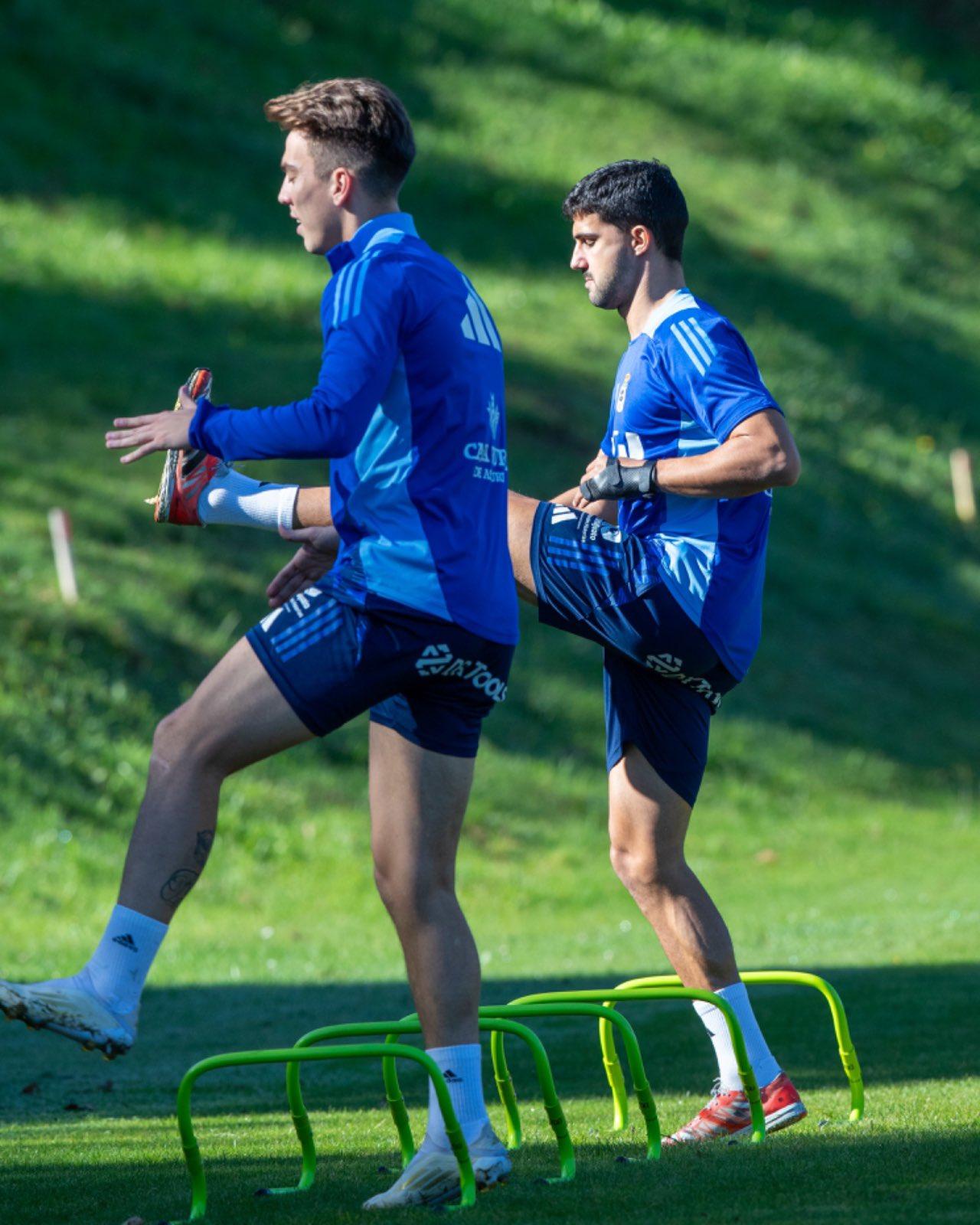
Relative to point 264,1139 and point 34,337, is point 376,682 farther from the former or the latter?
point 34,337

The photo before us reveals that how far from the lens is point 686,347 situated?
5598mm

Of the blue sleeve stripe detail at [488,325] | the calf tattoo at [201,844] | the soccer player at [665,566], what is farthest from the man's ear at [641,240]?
the calf tattoo at [201,844]

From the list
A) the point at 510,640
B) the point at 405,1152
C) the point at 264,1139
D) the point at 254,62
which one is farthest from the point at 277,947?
the point at 254,62

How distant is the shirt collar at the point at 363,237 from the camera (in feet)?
15.5

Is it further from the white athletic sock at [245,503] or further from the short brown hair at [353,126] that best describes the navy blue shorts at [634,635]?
the short brown hair at [353,126]

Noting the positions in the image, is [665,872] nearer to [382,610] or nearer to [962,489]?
[382,610]

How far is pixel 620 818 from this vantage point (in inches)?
227

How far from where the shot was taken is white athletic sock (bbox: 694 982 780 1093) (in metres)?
5.75

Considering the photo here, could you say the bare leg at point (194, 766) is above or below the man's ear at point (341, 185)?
below

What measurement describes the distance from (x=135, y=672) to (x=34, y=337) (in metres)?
5.98

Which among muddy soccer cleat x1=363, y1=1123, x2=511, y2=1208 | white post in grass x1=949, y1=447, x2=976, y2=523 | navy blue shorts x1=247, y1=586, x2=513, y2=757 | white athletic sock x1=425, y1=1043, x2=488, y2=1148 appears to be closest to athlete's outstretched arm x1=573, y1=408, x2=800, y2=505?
navy blue shorts x1=247, y1=586, x2=513, y2=757

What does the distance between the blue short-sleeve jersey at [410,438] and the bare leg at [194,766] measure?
37 centimetres

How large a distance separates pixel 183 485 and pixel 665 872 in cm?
191

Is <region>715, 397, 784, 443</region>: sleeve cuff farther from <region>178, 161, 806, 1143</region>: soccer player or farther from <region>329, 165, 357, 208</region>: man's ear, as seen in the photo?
<region>329, 165, 357, 208</region>: man's ear
